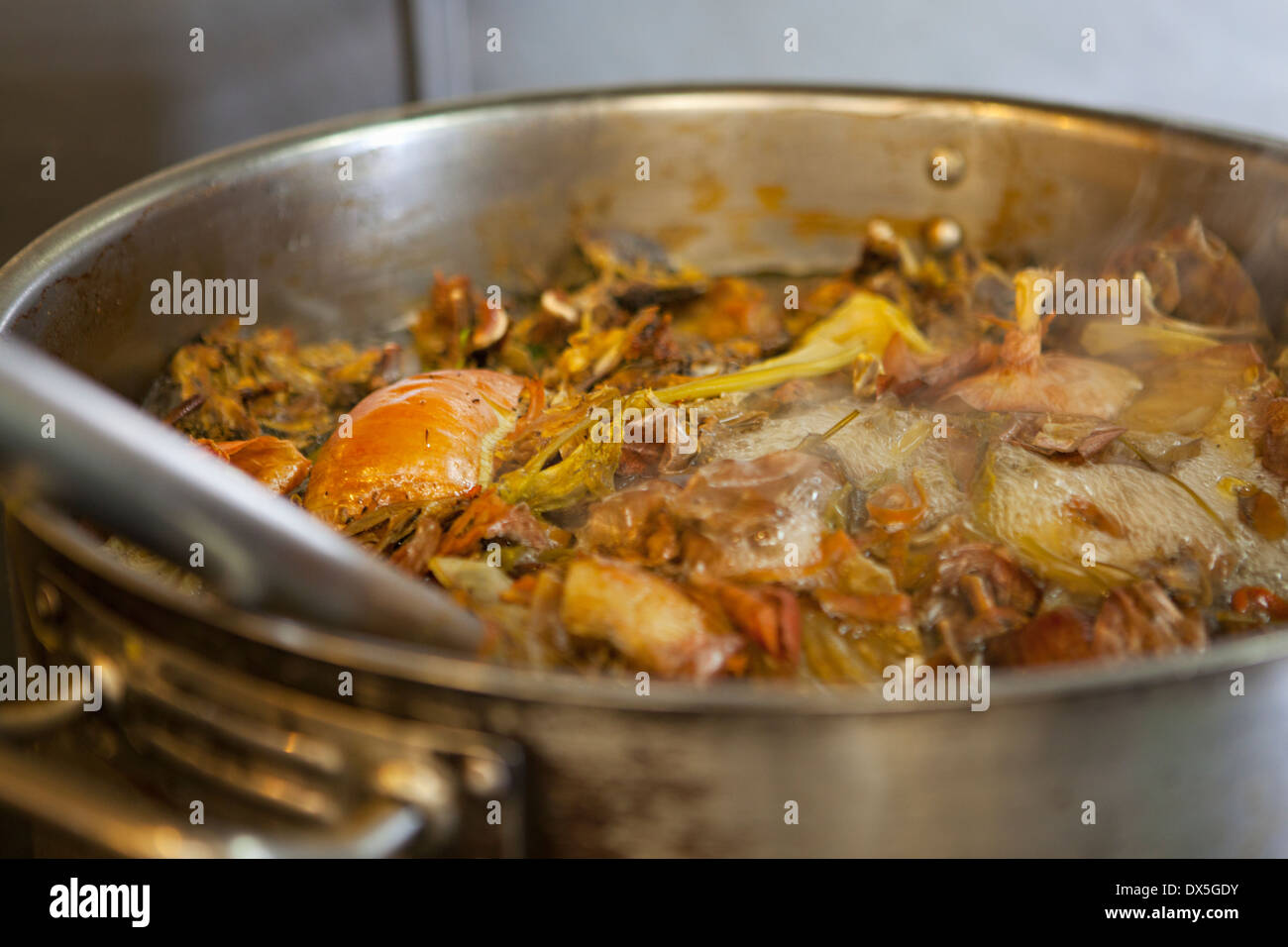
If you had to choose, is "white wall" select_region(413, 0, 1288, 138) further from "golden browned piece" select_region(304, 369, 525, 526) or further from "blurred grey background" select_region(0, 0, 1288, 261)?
"golden browned piece" select_region(304, 369, 525, 526)

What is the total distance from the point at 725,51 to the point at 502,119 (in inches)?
48.4

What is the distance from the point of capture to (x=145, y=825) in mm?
642

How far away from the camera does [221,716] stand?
2.47 feet

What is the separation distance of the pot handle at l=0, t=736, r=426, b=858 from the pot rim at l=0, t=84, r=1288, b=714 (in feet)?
0.32

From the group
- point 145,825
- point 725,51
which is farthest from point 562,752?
point 725,51

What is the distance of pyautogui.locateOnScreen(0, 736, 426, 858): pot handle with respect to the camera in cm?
64

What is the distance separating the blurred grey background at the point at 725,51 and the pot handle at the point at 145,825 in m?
1.81

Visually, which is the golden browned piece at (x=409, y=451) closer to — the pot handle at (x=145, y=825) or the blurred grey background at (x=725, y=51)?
the pot handle at (x=145, y=825)

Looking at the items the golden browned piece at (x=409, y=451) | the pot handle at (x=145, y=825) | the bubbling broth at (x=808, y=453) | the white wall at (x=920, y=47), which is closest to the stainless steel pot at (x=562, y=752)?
the pot handle at (x=145, y=825)

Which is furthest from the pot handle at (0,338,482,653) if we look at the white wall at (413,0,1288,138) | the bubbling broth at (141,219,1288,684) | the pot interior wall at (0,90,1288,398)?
the white wall at (413,0,1288,138)

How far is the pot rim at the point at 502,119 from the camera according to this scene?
656 mm
